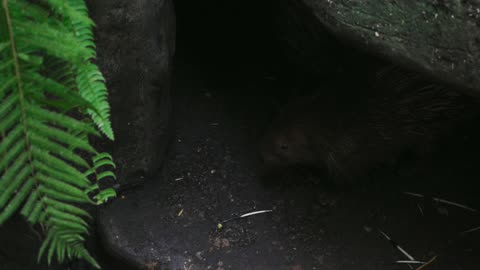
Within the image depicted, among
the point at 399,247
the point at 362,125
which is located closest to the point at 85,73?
the point at 399,247

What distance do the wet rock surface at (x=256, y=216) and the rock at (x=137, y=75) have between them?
0.19 meters

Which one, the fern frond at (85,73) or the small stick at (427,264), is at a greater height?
the fern frond at (85,73)

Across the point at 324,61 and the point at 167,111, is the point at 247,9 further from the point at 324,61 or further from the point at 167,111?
the point at 167,111

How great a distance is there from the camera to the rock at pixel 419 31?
158 cm

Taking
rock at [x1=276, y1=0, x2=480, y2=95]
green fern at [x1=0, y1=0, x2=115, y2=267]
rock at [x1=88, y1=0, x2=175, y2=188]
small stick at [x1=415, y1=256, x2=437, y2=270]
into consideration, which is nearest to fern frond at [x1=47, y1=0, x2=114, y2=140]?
green fern at [x1=0, y1=0, x2=115, y2=267]

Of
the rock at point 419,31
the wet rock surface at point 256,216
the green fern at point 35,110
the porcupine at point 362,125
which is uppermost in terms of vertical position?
the rock at point 419,31

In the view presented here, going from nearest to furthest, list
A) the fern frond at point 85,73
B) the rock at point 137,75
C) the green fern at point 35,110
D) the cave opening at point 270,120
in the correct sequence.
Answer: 1. the green fern at point 35,110
2. the fern frond at point 85,73
3. the rock at point 137,75
4. the cave opening at point 270,120

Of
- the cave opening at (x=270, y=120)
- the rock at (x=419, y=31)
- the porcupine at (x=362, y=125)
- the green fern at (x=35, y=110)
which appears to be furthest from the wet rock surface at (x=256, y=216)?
the green fern at (x=35, y=110)

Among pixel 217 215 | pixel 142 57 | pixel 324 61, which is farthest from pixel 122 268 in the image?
pixel 324 61

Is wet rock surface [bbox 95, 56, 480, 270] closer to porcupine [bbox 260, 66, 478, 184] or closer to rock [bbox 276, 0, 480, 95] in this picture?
porcupine [bbox 260, 66, 478, 184]

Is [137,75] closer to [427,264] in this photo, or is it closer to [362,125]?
[362,125]

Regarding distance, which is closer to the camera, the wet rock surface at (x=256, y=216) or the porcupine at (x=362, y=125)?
the wet rock surface at (x=256, y=216)

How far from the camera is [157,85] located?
2.48 m

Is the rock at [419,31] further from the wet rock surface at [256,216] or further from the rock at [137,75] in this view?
the wet rock surface at [256,216]
